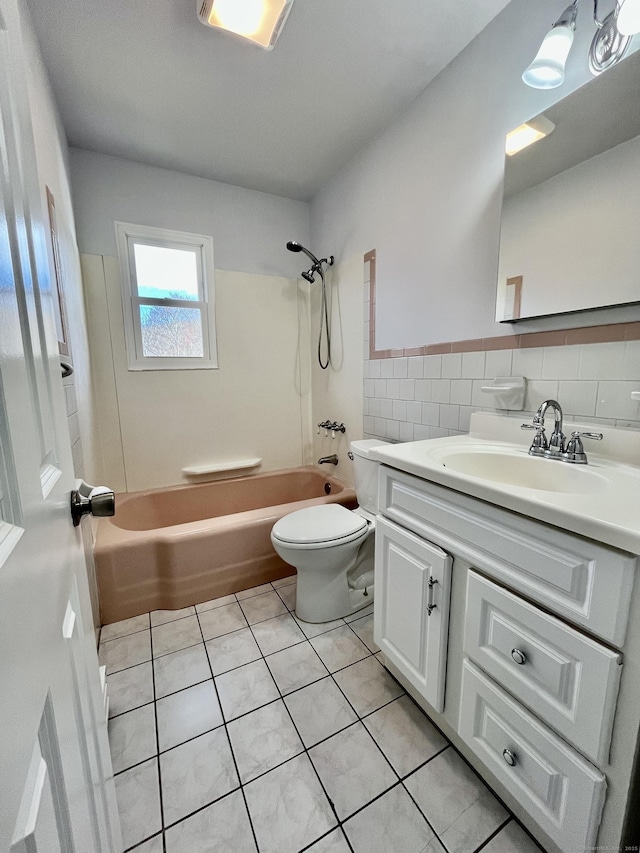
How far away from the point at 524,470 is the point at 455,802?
0.94 meters

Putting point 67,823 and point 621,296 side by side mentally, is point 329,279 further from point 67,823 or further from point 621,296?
point 67,823

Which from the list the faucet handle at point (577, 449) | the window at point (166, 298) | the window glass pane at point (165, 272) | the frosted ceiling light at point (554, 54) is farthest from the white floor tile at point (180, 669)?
the frosted ceiling light at point (554, 54)

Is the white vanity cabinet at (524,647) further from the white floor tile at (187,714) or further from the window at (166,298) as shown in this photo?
the window at (166,298)

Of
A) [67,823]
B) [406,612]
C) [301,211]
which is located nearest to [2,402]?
[67,823]

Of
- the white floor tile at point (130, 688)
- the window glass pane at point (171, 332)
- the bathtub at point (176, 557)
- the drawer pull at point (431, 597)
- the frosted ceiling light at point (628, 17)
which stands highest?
the frosted ceiling light at point (628, 17)

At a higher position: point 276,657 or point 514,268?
point 514,268

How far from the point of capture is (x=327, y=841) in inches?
33.6

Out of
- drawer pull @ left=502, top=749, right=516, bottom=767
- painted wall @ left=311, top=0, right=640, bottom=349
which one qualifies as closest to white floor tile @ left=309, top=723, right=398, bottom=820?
drawer pull @ left=502, top=749, right=516, bottom=767

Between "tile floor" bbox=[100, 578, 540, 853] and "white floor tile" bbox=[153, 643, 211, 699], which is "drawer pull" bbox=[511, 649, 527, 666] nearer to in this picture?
"tile floor" bbox=[100, 578, 540, 853]

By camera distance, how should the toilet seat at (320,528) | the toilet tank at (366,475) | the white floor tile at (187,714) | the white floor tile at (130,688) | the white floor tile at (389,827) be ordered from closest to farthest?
the white floor tile at (389,827), the white floor tile at (187,714), the white floor tile at (130,688), the toilet seat at (320,528), the toilet tank at (366,475)

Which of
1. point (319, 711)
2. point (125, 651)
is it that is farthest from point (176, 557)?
point (319, 711)

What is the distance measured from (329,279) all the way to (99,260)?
144 cm

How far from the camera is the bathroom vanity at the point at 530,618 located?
1.99 ft

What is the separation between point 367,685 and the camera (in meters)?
1.27
